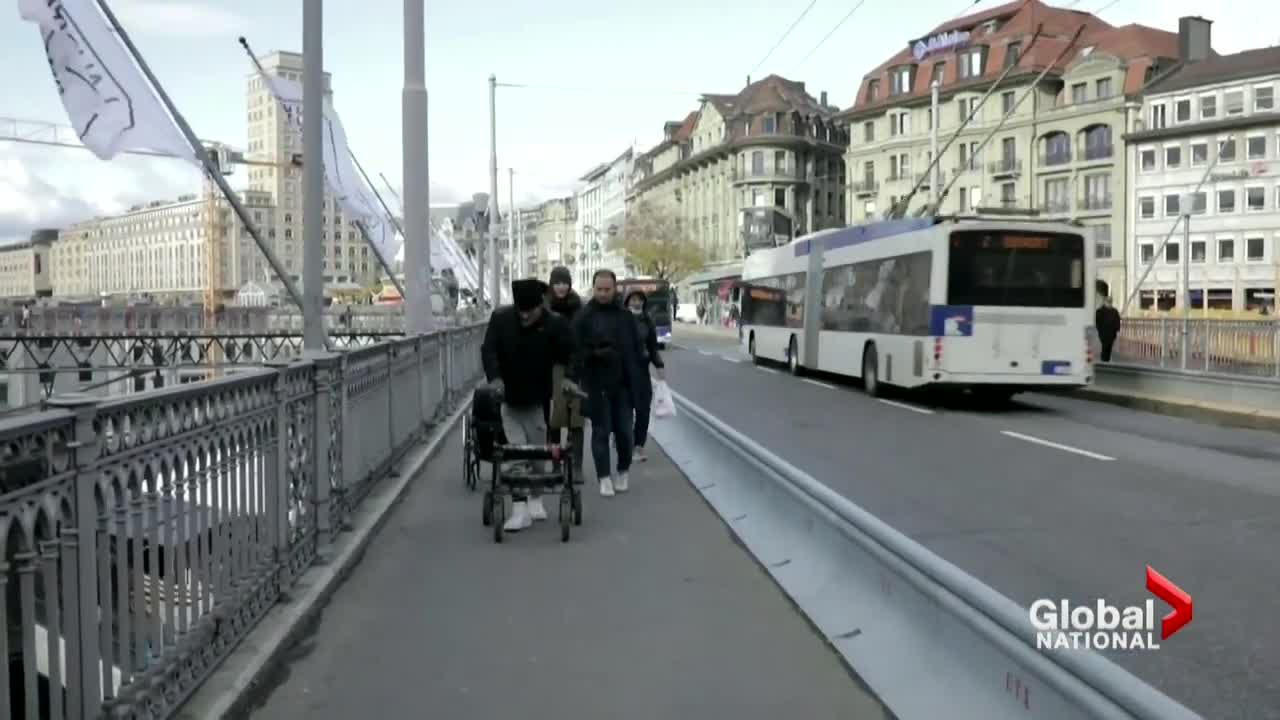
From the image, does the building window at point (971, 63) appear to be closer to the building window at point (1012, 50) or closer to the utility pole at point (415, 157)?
the building window at point (1012, 50)

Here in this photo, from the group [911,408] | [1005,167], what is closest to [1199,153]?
[1005,167]

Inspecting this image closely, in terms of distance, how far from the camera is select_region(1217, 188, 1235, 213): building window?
64.3 meters

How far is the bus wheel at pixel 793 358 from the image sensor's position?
29.2 metres

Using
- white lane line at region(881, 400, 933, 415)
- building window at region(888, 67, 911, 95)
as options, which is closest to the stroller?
white lane line at region(881, 400, 933, 415)

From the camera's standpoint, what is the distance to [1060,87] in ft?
245

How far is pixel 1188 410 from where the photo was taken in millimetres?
19562

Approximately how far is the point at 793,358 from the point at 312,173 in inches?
778

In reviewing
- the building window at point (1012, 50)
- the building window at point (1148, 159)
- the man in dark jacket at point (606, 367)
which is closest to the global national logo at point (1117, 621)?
the man in dark jacket at point (606, 367)

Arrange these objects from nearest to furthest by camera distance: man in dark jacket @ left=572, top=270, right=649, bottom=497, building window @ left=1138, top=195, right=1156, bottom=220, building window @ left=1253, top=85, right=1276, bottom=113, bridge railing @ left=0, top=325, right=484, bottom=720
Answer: bridge railing @ left=0, top=325, right=484, bottom=720 → man in dark jacket @ left=572, top=270, right=649, bottom=497 → building window @ left=1253, top=85, right=1276, bottom=113 → building window @ left=1138, top=195, right=1156, bottom=220

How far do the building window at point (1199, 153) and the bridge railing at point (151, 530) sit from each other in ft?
221

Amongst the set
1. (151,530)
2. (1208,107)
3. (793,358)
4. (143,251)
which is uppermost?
(1208,107)

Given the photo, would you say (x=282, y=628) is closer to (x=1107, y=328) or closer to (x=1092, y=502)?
(x=1092, y=502)

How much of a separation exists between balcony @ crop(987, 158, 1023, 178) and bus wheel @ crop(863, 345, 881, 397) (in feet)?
187

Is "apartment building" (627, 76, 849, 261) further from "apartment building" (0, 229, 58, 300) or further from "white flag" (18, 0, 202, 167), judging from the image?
"white flag" (18, 0, 202, 167)
